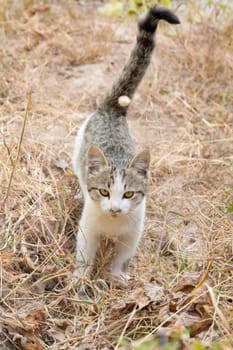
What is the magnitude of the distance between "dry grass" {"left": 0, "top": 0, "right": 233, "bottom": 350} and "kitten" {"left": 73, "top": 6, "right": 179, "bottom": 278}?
0.14 metres

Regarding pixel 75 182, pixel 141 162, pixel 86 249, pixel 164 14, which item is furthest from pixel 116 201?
pixel 164 14

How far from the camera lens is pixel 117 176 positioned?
310 cm

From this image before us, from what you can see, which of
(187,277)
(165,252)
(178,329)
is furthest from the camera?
(165,252)

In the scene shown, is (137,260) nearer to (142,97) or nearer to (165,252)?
(165,252)

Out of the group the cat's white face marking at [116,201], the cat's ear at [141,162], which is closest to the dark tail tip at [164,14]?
the cat's ear at [141,162]

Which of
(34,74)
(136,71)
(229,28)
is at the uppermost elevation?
(136,71)

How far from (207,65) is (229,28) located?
404 mm

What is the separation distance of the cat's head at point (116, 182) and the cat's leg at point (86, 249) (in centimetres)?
21

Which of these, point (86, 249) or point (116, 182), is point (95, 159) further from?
point (86, 249)

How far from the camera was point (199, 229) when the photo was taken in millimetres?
3455

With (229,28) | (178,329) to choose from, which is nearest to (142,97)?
(229,28)

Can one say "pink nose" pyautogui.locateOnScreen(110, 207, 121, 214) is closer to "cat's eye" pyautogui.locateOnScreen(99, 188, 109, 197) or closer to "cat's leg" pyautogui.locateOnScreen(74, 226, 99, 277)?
"cat's eye" pyautogui.locateOnScreen(99, 188, 109, 197)

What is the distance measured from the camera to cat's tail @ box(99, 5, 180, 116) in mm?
3490

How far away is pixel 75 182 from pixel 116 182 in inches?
33.0
